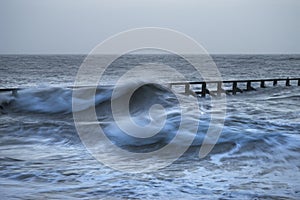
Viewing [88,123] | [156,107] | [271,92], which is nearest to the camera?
[88,123]

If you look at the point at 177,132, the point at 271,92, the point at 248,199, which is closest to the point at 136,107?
the point at 177,132

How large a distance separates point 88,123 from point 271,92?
19788 millimetres

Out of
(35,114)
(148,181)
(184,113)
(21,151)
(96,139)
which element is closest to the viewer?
(148,181)

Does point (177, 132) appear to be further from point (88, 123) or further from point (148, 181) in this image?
point (148, 181)

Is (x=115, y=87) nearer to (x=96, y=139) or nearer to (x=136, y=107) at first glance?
(x=136, y=107)

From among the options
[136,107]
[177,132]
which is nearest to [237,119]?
Answer: [177,132]

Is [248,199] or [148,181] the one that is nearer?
[248,199]

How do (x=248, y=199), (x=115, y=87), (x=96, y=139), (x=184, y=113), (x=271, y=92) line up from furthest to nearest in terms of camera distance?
(x=271, y=92), (x=115, y=87), (x=184, y=113), (x=96, y=139), (x=248, y=199)

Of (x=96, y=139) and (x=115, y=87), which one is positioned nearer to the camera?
(x=96, y=139)

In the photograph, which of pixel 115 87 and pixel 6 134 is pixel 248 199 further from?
pixel 115 87

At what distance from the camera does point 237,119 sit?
51.0 feet

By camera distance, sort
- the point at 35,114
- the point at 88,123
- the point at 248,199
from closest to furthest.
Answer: the point at 248,199 < the point at 88,123 < the point at 35,114

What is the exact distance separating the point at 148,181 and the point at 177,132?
18.1 feet

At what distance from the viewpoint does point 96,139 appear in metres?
12.1
